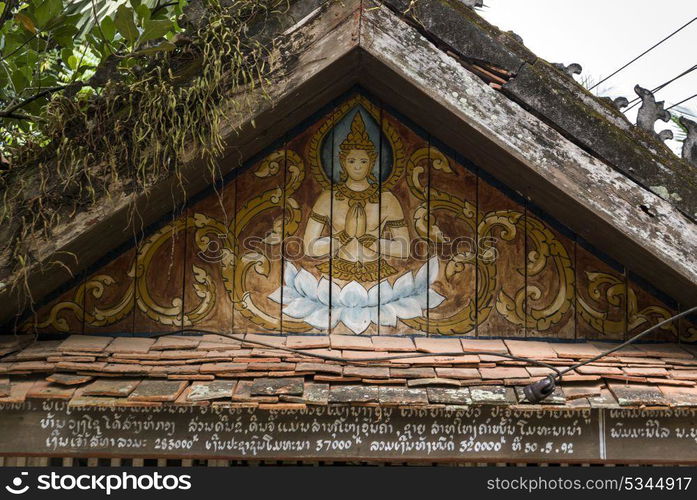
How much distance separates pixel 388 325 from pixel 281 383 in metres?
0.73

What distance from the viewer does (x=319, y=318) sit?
3840 millimetres

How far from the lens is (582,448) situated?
11.3 ft

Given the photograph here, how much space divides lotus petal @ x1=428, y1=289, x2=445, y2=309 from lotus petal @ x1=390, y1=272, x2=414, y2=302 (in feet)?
0.31

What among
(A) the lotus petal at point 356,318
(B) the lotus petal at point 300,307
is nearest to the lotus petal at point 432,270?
(A) the lotus petal at point 356,318

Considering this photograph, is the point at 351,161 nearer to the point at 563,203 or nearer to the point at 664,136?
the point at 563,203

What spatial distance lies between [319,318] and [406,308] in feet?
1.41

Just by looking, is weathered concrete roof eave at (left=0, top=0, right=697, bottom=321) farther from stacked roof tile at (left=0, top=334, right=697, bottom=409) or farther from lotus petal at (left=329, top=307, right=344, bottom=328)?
lotus petal at (left=329, top=307, right=344, bottom=328)

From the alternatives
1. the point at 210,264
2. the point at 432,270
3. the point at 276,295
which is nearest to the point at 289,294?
the point at 276,295

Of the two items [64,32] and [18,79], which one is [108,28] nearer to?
[64,32]

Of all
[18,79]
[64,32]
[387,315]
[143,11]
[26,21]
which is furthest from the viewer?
[387,315]

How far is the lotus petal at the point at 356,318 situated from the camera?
3844 mm

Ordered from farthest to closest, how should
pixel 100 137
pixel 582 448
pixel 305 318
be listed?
pixel 305 318 < pixel 582 448 < pixel 100 137

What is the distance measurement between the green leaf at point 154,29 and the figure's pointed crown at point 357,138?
1066 mm

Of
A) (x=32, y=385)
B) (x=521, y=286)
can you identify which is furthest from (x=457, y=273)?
(x=32, y=385)
